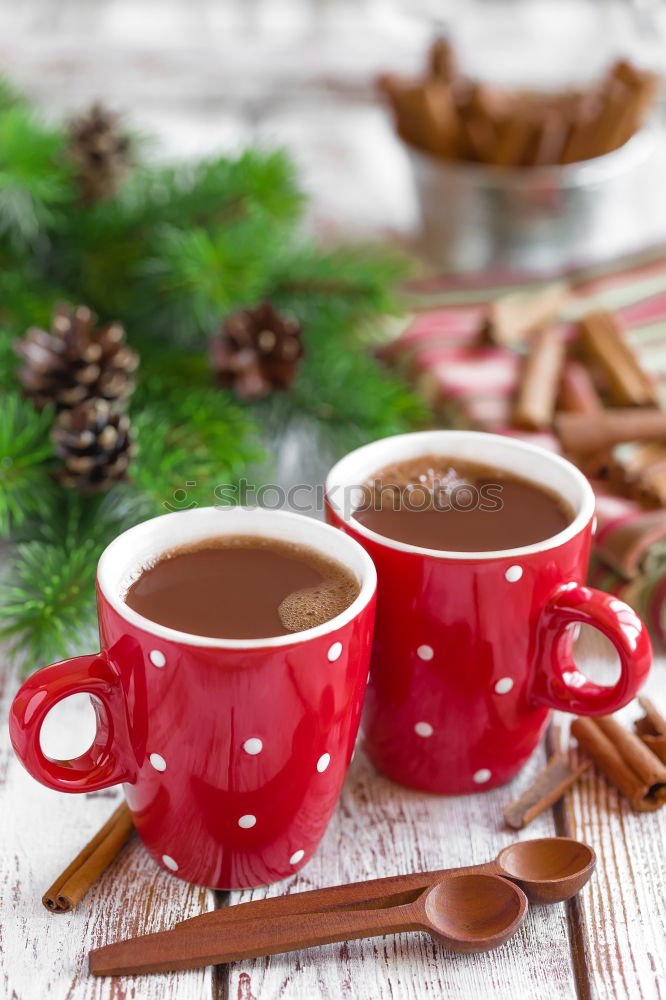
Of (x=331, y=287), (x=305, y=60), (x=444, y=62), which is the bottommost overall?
(x=305, y=60)

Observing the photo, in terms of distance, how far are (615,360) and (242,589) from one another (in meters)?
0.67

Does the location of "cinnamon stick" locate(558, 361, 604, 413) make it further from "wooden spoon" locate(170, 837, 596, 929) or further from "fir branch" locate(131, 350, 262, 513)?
"wooden spoon" locate(170, 837, 596, 929)

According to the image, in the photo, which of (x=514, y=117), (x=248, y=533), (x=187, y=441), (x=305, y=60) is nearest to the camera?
(x=248, y=533)

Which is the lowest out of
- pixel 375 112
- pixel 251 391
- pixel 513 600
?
pixel 375 112

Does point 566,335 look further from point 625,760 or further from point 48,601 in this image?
point 48,601

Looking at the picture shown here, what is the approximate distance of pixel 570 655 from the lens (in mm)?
830

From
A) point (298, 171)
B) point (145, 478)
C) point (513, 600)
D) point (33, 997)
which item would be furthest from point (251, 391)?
point (33, 997)

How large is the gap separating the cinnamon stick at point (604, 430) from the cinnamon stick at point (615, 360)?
56 millimetres

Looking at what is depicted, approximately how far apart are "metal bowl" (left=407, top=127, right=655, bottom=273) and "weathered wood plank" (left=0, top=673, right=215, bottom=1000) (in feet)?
3.25

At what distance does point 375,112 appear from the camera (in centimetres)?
217

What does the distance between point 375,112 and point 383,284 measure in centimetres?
103

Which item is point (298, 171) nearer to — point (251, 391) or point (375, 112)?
point (251, 391)

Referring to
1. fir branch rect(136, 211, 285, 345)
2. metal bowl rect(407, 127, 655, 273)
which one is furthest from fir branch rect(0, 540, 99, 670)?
metal bowl rect(407, 127, 655, 273)

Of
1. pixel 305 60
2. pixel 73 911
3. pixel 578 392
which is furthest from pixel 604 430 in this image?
pixel 305 60
